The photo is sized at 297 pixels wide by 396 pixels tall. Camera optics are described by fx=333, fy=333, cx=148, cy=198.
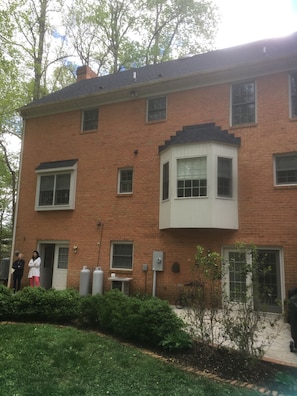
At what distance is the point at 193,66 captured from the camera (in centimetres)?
1435

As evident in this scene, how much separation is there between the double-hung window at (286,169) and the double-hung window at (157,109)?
4.66 m

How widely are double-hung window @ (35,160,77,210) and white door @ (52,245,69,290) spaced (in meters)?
1.80

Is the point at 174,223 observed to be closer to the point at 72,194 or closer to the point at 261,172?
the point at 261,172

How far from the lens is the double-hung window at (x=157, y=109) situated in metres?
13.1

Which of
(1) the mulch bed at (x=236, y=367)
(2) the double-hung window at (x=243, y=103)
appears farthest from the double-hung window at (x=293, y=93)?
(1) the mulch bed at (x=236, y=367)

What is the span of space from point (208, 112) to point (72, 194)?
6438mm

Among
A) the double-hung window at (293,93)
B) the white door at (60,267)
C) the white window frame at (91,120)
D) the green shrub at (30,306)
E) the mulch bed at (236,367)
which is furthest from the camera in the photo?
the white window frame at (91,120)

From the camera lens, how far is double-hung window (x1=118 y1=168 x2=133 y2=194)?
13203 millimetres

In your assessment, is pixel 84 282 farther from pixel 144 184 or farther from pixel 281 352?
pixel 281 352

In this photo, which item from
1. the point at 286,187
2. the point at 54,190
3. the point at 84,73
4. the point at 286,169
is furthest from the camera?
the point at 84,73

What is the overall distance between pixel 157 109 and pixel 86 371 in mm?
10427

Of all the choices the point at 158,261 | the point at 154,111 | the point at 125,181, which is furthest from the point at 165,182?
the point at 154,111

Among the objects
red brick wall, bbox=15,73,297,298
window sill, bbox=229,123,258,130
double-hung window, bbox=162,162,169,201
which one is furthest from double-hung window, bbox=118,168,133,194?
window sill, bbox=229,123,258,130

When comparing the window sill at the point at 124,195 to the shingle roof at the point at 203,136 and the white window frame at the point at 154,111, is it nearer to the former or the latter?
the shingle roof at the point at 203,136
